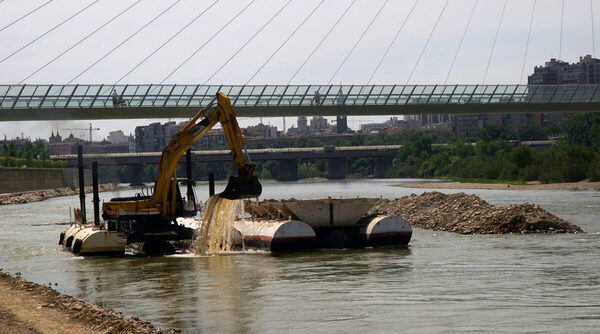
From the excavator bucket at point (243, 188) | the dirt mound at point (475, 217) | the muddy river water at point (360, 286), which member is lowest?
the muddy river water at point (360, 286)

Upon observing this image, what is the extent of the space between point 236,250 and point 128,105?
132ft

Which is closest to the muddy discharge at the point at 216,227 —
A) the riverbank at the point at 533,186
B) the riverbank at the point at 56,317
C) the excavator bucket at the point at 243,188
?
the excavator bucket at the point at 243,188

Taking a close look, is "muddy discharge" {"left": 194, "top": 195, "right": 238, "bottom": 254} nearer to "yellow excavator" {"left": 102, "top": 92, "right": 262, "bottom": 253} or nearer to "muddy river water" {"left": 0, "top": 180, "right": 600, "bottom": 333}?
"yellow excavator" {"left": 102, "top": 92, "right": 262, "bottom": 253}

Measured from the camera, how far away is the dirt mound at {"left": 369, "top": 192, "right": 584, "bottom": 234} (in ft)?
156

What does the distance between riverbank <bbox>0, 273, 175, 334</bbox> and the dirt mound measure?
21.9 metres

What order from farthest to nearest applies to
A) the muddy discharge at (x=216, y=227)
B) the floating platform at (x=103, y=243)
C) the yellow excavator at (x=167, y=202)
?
the floating platform at (x=103, y=243)
the muddy discharge at (x=216, y=227)
the yellow excavator at (x=167, y=202)

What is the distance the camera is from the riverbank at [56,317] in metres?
21.6

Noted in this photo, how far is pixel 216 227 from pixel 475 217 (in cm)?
1595

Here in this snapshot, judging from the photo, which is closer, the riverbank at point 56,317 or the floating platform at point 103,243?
the riverbank at point 56,317

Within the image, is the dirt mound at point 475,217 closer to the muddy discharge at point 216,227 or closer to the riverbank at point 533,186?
the muddy discharge at point 216,227

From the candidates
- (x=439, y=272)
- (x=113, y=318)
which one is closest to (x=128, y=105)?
(x=439, y=272)

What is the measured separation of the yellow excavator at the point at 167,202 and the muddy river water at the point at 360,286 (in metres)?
1.39

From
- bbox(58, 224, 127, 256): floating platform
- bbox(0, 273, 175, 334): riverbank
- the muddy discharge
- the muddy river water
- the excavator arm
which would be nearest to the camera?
bbox(0, 273, 175, 334): riverbank

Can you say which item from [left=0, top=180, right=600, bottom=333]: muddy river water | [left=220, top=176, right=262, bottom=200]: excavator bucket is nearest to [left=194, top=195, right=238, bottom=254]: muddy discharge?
[left=220, top=176, right=262, bottom=200]: excavator bucket
